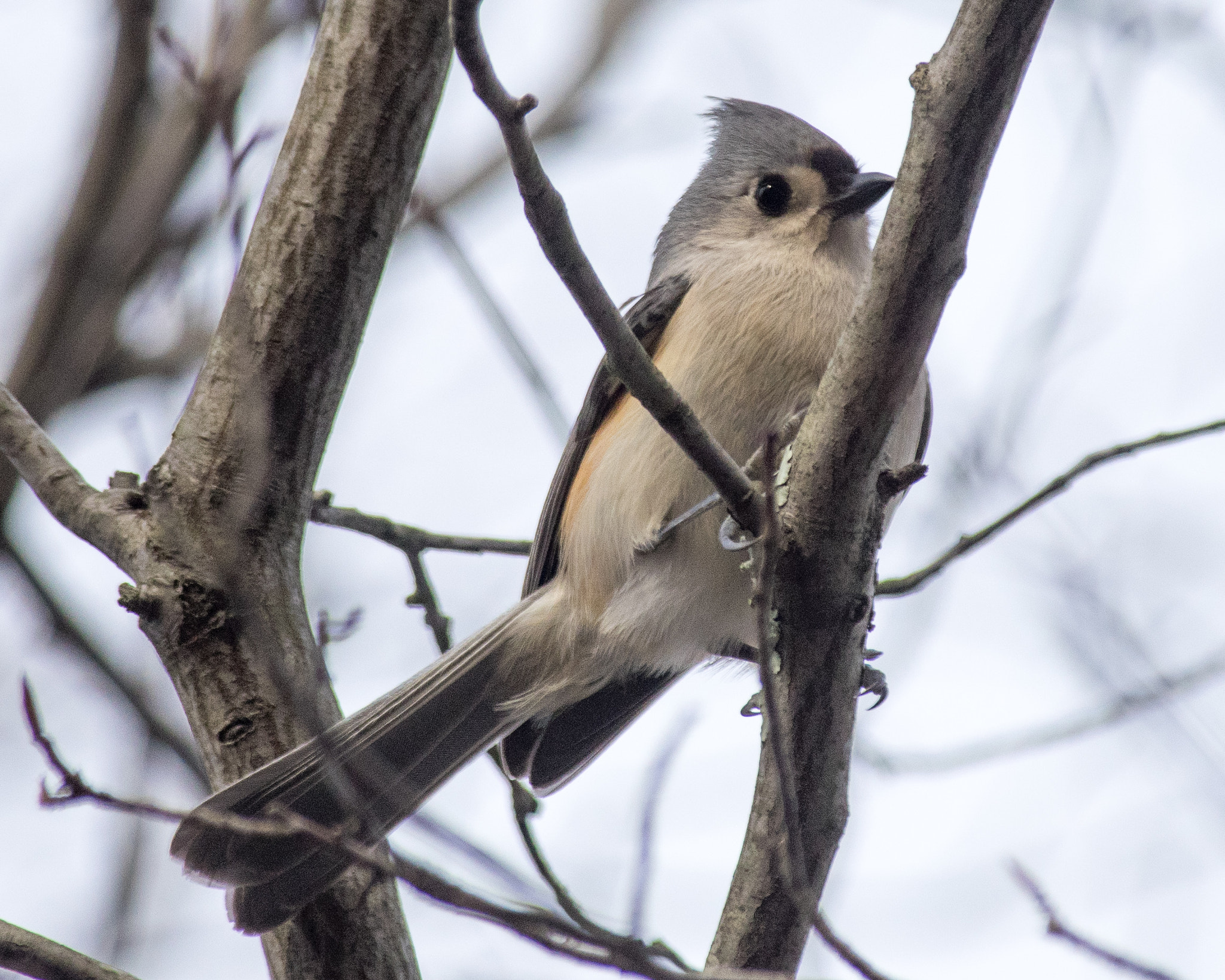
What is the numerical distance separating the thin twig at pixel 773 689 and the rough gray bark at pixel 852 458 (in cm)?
7

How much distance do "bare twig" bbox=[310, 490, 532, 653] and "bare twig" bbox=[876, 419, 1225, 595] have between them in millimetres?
1241

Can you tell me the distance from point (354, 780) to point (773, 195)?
2303mm

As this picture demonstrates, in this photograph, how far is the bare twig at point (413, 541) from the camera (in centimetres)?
347

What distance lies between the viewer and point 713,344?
11.3ft

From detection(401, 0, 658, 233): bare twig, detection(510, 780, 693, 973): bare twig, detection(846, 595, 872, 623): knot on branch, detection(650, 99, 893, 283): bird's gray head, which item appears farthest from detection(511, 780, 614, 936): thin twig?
detection(401, 0, 658, 233): bare twig

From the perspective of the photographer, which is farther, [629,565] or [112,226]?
[112,226]

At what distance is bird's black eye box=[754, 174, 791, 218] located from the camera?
4137 millimetres

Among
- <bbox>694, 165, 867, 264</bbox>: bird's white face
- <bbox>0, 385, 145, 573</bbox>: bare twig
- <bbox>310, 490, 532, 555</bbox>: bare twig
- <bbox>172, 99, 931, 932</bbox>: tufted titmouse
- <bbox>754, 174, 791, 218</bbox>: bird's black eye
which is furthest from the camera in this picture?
<bbox>754, 174, 791, 218</bbox>: bird's black eye

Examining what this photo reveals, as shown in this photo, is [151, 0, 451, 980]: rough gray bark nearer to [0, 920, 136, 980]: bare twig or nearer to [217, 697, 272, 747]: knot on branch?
[217, 697, 272, 747]: knot on branch

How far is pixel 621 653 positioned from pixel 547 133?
138 inches

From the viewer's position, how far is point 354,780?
3314 millimetres

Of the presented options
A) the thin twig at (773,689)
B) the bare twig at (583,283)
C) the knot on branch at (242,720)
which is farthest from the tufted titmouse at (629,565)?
the thin twig at (773,689)

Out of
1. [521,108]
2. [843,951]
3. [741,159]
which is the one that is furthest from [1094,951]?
[741,159]

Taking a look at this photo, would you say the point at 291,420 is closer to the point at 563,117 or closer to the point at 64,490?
the point at 64,490
